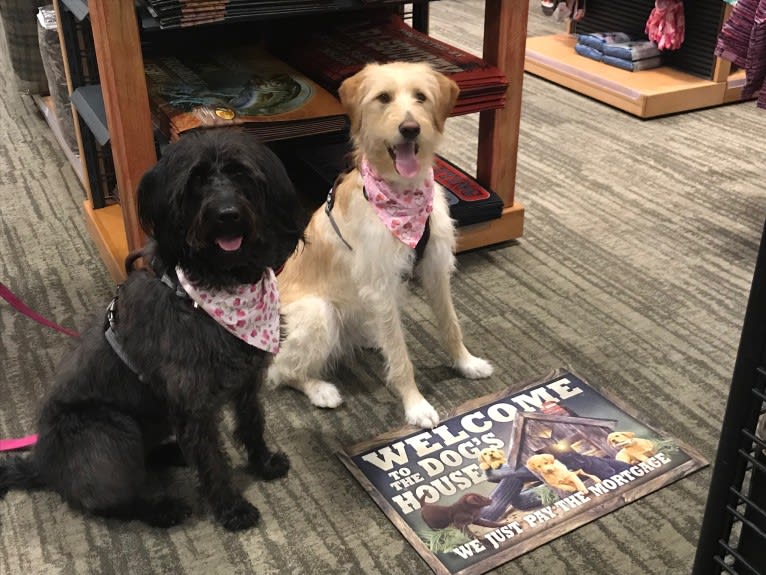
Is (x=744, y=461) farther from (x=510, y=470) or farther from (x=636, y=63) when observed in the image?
(x=636, y=63)

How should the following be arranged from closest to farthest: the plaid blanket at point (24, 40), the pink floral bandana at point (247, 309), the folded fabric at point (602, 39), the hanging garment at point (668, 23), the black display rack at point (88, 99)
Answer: the pink floral bandana at point (247, 309) < the black display rack at point (88, 99) < the plaid blanket at point (24, 40) < the hanging garment at point (668, 23) < the folded fabric at point (602, 39)

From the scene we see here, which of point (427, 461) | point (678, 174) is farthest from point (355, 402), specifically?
point (678, 174)

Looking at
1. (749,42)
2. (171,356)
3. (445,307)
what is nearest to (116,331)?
(171,356)

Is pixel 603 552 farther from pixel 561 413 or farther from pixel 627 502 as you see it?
pixel 561 413

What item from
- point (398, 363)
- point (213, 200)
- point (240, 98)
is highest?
point (213, 200)

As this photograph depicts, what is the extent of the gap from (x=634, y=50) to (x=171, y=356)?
330 centimetres

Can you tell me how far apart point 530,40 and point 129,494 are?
3.87 m

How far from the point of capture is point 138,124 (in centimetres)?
204

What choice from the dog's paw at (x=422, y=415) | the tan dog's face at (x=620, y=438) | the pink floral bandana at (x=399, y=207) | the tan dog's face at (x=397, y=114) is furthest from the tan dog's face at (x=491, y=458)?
the tan dog's face at (x=397, y=114)

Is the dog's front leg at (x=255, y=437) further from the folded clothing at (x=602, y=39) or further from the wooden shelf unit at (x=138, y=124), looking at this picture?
the folded clothing at (x=602, y=39)

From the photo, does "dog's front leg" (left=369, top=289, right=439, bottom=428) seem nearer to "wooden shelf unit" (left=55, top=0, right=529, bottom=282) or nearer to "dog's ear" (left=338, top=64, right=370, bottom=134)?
"dog's ear" (left=338, top=64, right=370, bottom=134)

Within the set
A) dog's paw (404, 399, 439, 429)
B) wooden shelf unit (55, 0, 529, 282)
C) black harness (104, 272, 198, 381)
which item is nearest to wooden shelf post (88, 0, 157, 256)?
wooden shelf unit (55, 0, 529, 282)

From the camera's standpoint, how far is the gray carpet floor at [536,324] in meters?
1.64

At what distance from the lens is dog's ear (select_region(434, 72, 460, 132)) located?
186 centimetres
